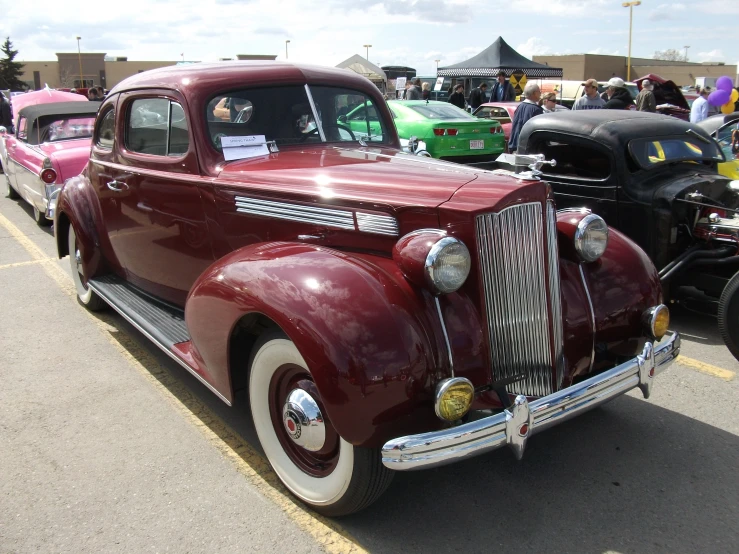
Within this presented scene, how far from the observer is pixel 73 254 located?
5344 mm

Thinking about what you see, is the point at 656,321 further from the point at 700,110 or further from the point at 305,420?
the point at 700,110

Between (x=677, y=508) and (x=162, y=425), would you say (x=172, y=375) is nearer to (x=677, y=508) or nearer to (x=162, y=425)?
(x=162, y=425)

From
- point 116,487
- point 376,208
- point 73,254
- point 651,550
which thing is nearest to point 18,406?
point 116,487

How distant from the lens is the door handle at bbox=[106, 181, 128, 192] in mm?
4371

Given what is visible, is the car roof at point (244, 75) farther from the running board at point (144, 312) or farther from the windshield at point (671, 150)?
the windshield at point (671, 150)

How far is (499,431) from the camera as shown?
2.32 metres

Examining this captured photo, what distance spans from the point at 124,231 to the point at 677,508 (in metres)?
3.70

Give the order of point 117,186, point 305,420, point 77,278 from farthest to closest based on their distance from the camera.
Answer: point 77,278 < point 117,186 < point 305,420

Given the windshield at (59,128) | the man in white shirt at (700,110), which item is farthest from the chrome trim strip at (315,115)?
the man in white shirt at (700,110)

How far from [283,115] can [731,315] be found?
3079 millimetres

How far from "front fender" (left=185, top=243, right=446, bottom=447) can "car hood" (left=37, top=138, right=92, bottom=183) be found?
5.67 metres

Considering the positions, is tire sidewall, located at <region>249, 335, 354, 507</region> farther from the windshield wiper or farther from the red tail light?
the red tail light

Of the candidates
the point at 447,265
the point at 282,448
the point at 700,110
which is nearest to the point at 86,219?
the point at 282,448

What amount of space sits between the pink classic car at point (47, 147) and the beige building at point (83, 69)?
178 feet
